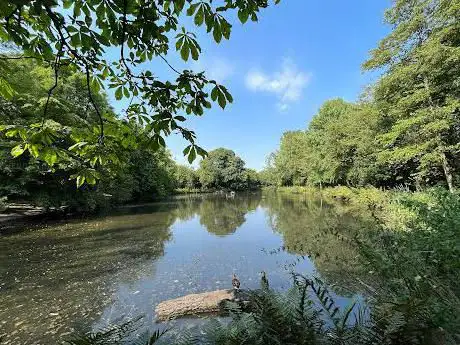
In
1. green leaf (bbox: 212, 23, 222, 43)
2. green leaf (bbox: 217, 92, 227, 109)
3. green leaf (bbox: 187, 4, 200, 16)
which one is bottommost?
green leaf (bbox: 217, 92, 227, 109)

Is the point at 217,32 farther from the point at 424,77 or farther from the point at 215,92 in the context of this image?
the point at 424,77

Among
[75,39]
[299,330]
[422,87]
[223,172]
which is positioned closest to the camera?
[299,330]

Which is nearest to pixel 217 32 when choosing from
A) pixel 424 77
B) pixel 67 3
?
pixel 67 3

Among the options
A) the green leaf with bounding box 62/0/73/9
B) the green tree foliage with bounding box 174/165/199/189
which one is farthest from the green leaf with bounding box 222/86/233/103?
the green tree foliage with bounding box 174/165/199/189

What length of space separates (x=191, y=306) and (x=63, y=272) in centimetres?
615

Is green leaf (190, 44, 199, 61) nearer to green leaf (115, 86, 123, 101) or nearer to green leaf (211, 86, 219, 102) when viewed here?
green leaf (211, 86, 219, 102)

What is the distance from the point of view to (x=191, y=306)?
7.21 m

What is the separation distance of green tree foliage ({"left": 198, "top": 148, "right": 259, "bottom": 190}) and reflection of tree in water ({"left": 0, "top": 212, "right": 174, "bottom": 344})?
6056cm

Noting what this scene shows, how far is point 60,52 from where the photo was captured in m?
2.39

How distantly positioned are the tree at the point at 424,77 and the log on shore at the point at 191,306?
41.6ft

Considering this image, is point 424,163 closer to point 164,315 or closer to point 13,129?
point 164,315

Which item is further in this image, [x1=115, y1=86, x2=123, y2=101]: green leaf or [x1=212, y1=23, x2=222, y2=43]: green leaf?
[x1=115, y1=86, x2=123, y2=101]: green leaf

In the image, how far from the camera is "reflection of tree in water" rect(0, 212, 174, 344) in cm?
696

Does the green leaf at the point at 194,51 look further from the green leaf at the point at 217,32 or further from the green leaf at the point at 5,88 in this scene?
the green leaf at the point at 5,88
